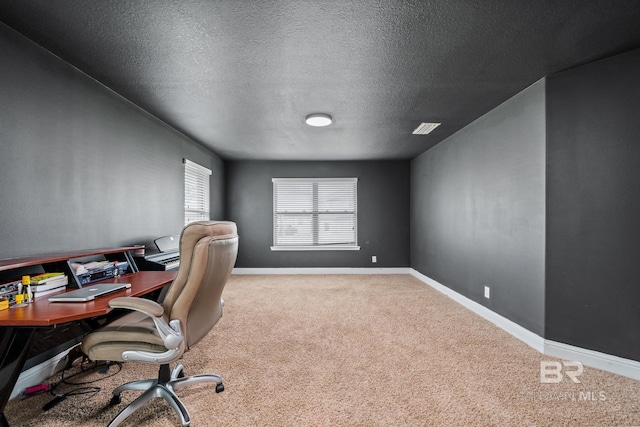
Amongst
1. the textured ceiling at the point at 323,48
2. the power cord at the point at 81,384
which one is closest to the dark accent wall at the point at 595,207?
the textured ceiling at the point at 323,48

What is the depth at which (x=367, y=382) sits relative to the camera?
209 centimetres

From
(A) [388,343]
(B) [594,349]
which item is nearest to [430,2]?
(A) [388,343]

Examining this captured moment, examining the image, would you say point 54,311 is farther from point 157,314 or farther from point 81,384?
point 81,384

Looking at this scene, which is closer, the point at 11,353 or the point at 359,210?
the point at 11,353

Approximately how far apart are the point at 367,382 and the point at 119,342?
1586mm

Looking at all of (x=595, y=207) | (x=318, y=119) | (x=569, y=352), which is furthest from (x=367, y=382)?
(x=318, y=119)

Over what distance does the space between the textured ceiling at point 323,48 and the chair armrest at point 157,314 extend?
1.66 meters

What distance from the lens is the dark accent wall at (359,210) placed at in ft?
20.4

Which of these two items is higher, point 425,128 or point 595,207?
point 425,128

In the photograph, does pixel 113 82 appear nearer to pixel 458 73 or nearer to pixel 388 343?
pixel 458 73

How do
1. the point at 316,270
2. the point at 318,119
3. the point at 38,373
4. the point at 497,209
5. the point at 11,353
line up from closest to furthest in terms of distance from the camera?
the point at 11,353 → the point at 38,373 → the point at 497,209 → the point at 318,119 → the point at 316,270

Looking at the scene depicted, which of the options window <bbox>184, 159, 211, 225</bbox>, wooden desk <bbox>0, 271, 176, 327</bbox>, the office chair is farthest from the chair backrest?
window <bbox>184, 159, 211, 225</bbox>

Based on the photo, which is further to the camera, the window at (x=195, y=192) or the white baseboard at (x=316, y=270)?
the white baseboard at (x=316, y=270)

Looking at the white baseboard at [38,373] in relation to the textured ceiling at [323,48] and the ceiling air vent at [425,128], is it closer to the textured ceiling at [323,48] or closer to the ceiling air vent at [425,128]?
the textured ceiling at [323,48]
